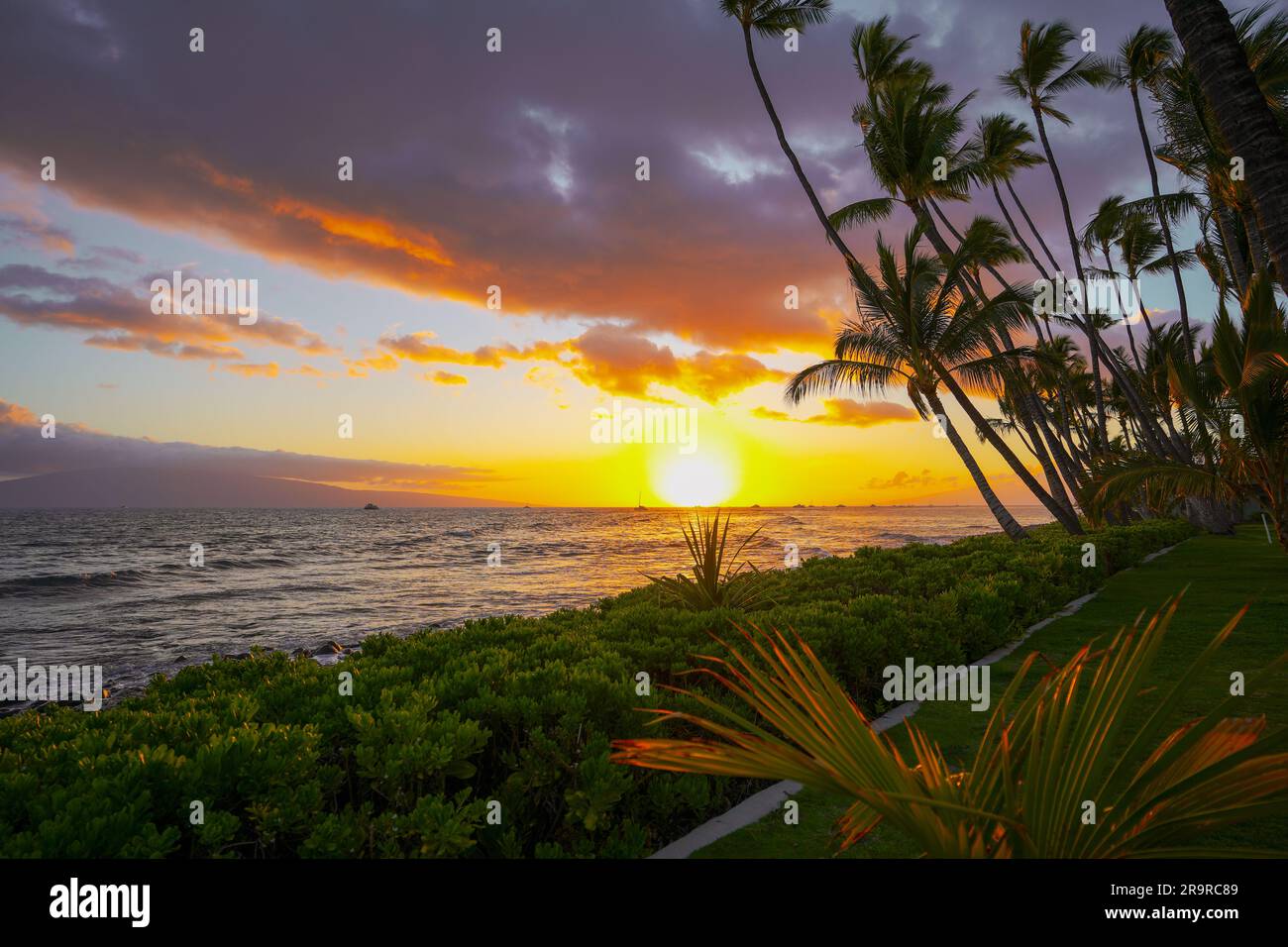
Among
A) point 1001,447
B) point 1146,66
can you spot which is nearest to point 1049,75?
point 1146,66

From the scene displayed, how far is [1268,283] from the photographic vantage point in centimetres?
968

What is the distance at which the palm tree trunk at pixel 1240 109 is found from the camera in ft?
13.1

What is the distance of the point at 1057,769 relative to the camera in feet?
6.44

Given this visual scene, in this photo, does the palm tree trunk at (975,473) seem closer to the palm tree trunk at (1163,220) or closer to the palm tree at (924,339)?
the palm tree at (924,339)

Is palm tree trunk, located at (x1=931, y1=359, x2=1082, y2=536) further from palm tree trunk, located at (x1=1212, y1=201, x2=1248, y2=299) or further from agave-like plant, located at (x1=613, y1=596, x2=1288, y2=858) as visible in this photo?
agave-like plant, located at (x1=613, y1=596, x2=1288, y2=858)

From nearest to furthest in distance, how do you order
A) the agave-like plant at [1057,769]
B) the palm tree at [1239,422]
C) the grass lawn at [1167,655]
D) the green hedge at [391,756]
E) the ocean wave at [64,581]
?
the agave-like plant at [1057,769] → the green hedge at [391,756] → the grass lawn at [1167,655] → the palm tree at [1239,422] → the ocean wave at [64,581]

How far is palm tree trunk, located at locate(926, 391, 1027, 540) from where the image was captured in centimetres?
1535

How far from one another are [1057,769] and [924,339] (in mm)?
15276

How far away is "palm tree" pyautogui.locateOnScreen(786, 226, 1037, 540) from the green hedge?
11.9 metres

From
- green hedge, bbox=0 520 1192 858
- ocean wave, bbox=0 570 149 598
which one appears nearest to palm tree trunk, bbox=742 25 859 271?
green hedge, bbox=0 520 1192 858

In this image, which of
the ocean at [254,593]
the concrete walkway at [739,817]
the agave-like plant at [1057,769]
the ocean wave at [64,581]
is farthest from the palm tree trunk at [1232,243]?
the ocean wave at [64,581]

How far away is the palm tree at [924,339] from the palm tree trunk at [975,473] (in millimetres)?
21

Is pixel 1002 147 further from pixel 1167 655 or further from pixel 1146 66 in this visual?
pixel 1167 655
